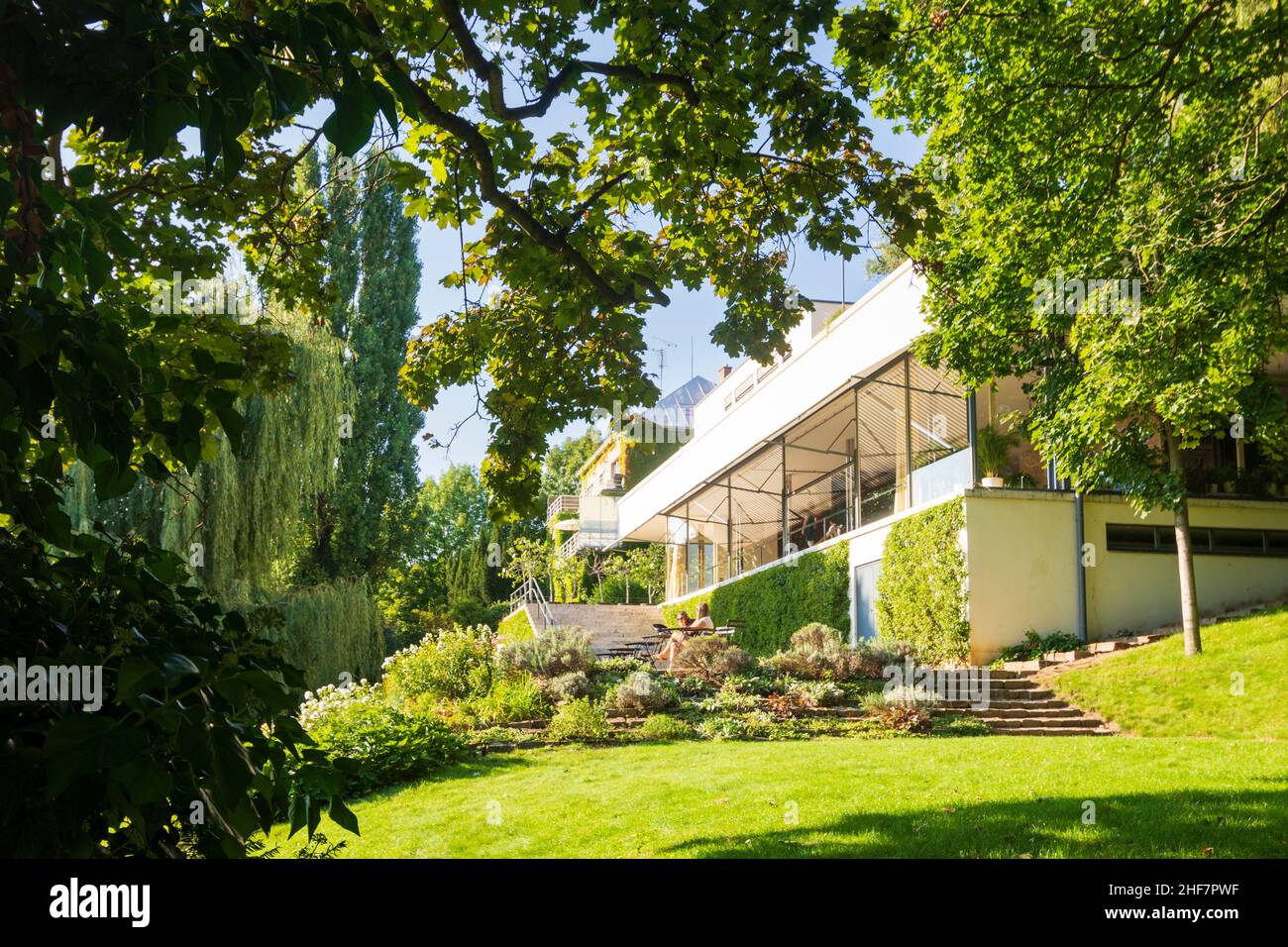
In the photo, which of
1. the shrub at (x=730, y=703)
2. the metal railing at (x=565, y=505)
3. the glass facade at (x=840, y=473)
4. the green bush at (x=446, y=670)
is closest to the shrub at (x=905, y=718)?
the shrub at (x=730, y=703)

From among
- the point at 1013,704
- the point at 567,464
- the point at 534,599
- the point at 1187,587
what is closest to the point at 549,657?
the point at 1013,704

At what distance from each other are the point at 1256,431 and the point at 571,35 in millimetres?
11996

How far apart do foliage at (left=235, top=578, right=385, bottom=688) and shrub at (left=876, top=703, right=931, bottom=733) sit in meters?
11.7

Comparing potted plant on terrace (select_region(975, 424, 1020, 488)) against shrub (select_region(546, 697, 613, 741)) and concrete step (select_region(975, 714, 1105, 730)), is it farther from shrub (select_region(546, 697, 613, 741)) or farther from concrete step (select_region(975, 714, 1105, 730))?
shrub (select_region(546, 697, 613, 741))

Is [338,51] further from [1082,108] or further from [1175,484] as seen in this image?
[1175,484]

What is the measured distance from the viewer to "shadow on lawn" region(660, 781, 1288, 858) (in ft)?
21.1

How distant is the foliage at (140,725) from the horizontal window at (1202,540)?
17771 millimetres

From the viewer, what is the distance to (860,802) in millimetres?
8203

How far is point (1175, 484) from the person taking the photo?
14289mm

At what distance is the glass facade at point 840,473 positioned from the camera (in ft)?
65.2

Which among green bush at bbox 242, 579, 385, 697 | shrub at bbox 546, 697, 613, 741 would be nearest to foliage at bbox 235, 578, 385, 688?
green bush at bbox 242, 579, 385, 697

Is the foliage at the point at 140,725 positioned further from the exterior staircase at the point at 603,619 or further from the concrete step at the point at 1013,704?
the exterior staircase at the point at 603,619

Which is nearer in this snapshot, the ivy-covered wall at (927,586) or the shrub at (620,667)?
the ivy-covered wall at (927,586)
